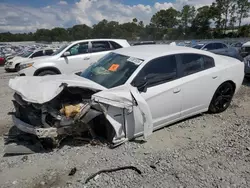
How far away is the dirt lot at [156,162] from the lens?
2980mm

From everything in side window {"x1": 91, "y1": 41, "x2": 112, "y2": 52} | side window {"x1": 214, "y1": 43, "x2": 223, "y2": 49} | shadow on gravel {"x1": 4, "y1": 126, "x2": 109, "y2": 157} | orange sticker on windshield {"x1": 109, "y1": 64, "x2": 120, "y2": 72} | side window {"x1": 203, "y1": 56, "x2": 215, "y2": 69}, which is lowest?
shadow on gravel {"x1": 4, "y1": 126, "x2": 109, "y2": 157}

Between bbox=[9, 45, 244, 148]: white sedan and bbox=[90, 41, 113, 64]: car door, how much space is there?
161 inches

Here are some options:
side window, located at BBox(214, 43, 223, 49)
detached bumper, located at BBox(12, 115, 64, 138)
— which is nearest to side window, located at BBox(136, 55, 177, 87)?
detached bumper, located at BBox(12, 115, 64, 138)

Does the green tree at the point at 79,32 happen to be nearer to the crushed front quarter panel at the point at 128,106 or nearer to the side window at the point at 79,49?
the side window at the point at 79,49

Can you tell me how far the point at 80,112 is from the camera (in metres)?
3.57

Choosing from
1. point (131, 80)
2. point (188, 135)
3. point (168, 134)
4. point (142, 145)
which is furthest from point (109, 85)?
point (188, 135)

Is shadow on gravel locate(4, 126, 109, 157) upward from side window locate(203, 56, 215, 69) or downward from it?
downward

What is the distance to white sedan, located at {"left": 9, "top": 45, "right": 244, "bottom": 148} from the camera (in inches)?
140

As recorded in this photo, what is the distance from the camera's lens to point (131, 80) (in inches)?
152

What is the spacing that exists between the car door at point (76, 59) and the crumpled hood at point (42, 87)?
4192mm

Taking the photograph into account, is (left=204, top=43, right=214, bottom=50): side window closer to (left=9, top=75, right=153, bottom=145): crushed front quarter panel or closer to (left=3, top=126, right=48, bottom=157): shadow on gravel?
(left=9, top=75, right=153, bottom=145): crushed front quarter panel

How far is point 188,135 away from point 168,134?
36 cm

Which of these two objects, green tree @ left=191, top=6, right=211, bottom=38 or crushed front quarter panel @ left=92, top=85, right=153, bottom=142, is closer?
crushed front quarter panel @ left=92, top=85, right=153, bottom=142

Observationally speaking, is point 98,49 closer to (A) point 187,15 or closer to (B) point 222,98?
(B) point 222,98
